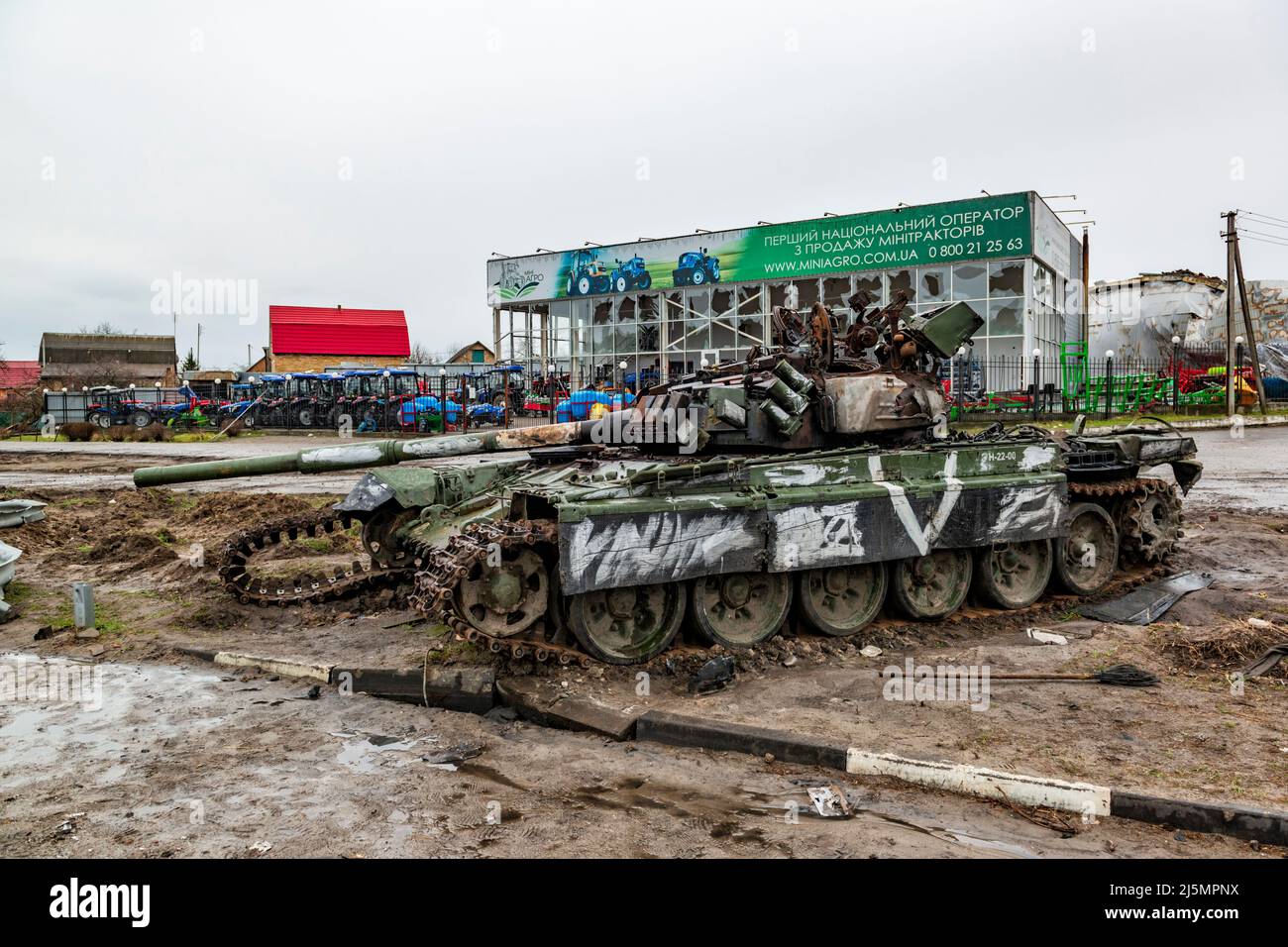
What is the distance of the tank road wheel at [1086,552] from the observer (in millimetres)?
9820

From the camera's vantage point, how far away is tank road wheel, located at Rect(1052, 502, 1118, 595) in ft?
32.2

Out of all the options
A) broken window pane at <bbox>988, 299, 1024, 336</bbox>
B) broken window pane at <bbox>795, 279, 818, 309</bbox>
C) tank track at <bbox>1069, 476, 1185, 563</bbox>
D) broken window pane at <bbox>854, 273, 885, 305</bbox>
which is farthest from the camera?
broken window pane at <bbox>795, 279, 818, 309</bbox>

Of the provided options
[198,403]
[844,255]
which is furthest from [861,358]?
[198,403]

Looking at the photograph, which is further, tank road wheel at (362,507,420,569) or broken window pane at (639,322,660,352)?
broken window pane at (639,322,660,352)

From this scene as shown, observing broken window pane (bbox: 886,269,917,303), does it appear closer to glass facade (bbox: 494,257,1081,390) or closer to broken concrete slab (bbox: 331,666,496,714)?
glass facade (bbox: 494,257,1081,390)

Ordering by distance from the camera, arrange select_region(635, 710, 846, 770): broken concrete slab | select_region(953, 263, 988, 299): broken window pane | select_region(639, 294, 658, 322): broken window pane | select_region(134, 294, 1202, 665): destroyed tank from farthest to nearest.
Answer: select_region(639, 294, 658, 322): broken window pane < select_region(953, 263, 988, 299): broken window pane < select_region(134, 294, 1202, 665): destroyed tank < select_region(635, 710, 846, 770): broken concrete slab

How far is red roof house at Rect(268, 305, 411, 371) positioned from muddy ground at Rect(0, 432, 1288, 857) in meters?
45.6

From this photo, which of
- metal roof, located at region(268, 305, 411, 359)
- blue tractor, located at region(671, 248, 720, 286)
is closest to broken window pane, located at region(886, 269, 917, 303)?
blue tractor, located at region(671, 248, 720, 286)

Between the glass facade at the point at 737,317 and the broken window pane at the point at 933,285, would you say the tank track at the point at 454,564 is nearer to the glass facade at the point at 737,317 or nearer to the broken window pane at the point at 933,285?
the glass facade at the point at 737,317

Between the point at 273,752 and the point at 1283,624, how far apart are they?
796 cm

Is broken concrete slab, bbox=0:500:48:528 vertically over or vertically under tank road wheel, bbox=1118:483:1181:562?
over

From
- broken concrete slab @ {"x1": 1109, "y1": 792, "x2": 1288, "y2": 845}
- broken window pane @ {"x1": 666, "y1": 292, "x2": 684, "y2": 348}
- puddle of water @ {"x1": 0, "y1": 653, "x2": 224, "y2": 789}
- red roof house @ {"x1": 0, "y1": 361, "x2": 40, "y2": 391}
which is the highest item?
red roof house @ {"x1": 0, "y1": 361, "x2": 40, "y2": 391}
